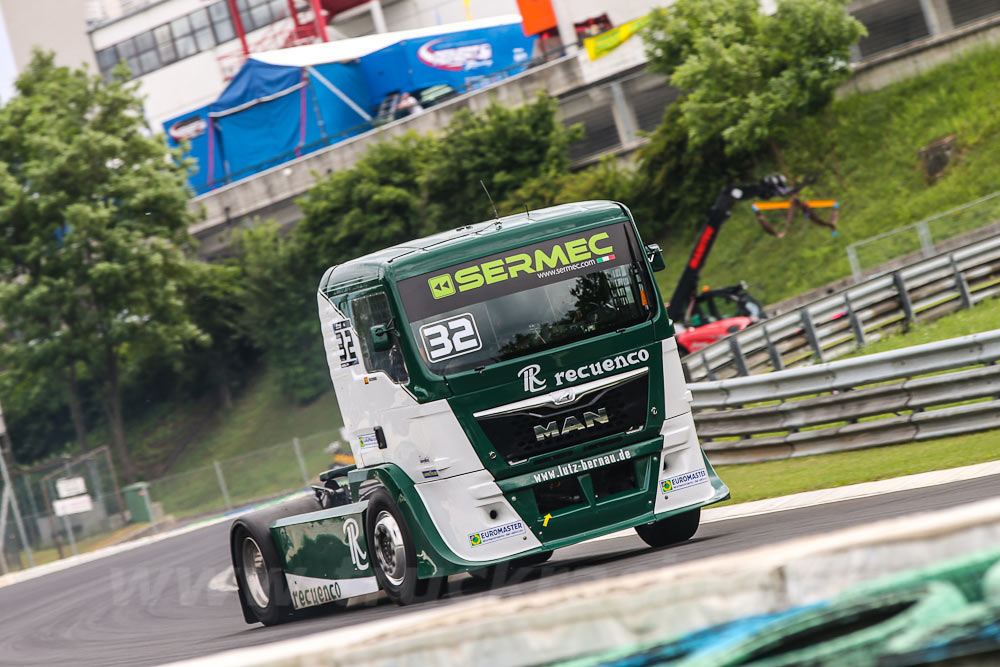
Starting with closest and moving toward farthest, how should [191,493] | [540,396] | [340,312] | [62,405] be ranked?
[540,396] < [340,312] < [191,493] < [62,405]

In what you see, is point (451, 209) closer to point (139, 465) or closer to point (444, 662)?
point (139, 465)

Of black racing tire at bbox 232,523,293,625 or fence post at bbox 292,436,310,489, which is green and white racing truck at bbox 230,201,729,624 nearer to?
black racing tire at bbox 232,523,293,625

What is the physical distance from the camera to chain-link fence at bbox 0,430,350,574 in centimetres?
3441

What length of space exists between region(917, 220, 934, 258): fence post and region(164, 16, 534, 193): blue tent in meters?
27.9

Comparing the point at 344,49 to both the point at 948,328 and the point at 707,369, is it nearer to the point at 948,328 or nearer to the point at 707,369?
the point at 707,369

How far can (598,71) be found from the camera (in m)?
43.5

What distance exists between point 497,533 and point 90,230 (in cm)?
3748

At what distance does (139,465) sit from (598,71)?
24181 mm

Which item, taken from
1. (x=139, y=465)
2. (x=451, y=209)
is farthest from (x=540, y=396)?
(x=139, y=465)

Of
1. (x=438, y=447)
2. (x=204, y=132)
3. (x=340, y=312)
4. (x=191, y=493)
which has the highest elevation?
(x=204, y=132)

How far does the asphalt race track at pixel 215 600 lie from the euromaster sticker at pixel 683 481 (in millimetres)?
463

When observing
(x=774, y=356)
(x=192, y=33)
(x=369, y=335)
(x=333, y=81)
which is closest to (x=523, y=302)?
(x=369, y=335)

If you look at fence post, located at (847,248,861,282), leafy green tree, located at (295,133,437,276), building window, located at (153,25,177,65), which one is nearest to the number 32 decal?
fence post, located at (847,248,861,282)

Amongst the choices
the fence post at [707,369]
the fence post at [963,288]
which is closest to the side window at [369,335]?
the fence post at [707,369]
